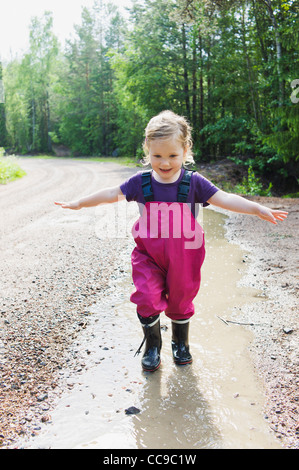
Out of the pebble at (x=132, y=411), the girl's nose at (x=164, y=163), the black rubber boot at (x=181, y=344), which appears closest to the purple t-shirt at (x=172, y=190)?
the girl's nose at (x=164, y=163)

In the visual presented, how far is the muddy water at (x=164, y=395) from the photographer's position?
74.0 inches

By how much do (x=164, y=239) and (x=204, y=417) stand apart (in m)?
1.03

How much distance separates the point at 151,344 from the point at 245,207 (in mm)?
1108

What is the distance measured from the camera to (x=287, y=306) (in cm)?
327

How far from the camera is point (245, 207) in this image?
235 cm

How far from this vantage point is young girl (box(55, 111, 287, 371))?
2.34m

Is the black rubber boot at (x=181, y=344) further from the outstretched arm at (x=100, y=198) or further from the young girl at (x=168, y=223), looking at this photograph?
the outstretched arm at (x=100, y=198)

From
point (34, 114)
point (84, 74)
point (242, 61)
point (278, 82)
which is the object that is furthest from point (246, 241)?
point (34, 114)

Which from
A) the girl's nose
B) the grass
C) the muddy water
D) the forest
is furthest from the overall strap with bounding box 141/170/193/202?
the grass

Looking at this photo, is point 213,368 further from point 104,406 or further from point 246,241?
point 246,241

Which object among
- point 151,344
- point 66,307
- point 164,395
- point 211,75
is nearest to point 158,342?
point 151,344

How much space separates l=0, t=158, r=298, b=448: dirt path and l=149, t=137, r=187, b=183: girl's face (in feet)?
4.54

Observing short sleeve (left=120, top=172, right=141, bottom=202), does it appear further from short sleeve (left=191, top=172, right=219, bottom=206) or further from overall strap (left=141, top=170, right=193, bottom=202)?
short sleeve (left=191, top=172, right=219, bottom=206)
